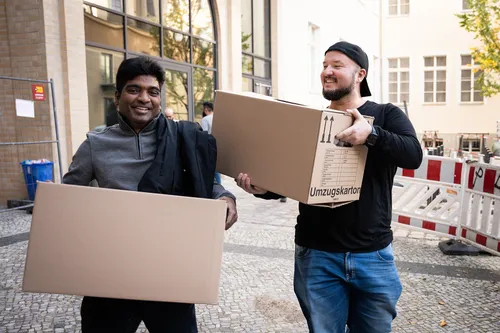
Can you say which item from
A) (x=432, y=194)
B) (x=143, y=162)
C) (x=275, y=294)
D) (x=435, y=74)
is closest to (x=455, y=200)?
(x=432, y=194)

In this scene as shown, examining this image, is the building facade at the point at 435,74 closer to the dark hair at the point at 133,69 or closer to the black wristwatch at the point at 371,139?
the black wristwatch at the point at 371,139

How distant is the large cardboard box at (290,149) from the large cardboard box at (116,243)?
367mm

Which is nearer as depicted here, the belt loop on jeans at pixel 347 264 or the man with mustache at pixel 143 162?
the man with mustache at pixel 143 162

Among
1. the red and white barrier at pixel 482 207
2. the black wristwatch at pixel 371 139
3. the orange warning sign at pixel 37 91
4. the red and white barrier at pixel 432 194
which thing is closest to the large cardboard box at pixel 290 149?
the black wristwatch at pixel 371 139

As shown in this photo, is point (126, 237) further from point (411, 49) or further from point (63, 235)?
point (411, 49)

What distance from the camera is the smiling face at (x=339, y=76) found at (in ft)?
6.68

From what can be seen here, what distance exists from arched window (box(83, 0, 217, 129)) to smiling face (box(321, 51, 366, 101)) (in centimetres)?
665

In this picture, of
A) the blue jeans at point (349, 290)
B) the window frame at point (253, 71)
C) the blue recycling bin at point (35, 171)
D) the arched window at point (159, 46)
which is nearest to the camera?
the blue jeans at point (349, 290)

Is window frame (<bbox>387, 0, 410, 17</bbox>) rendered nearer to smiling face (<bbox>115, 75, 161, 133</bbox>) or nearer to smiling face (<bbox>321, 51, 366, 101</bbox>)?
smiling face (<bbox>321, 51, 366, 101</bbox>)

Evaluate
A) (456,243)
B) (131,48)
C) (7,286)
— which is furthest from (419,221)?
(131,48)

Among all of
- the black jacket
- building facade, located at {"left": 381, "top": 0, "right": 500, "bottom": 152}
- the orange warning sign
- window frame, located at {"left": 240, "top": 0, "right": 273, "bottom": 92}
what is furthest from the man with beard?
building facade, located at {"left": 381, "top": 0, "right": 500, "bottom": 152}

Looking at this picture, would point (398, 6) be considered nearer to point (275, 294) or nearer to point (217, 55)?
point (217, 55)

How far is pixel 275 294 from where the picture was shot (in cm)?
388

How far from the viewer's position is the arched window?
315 inches
